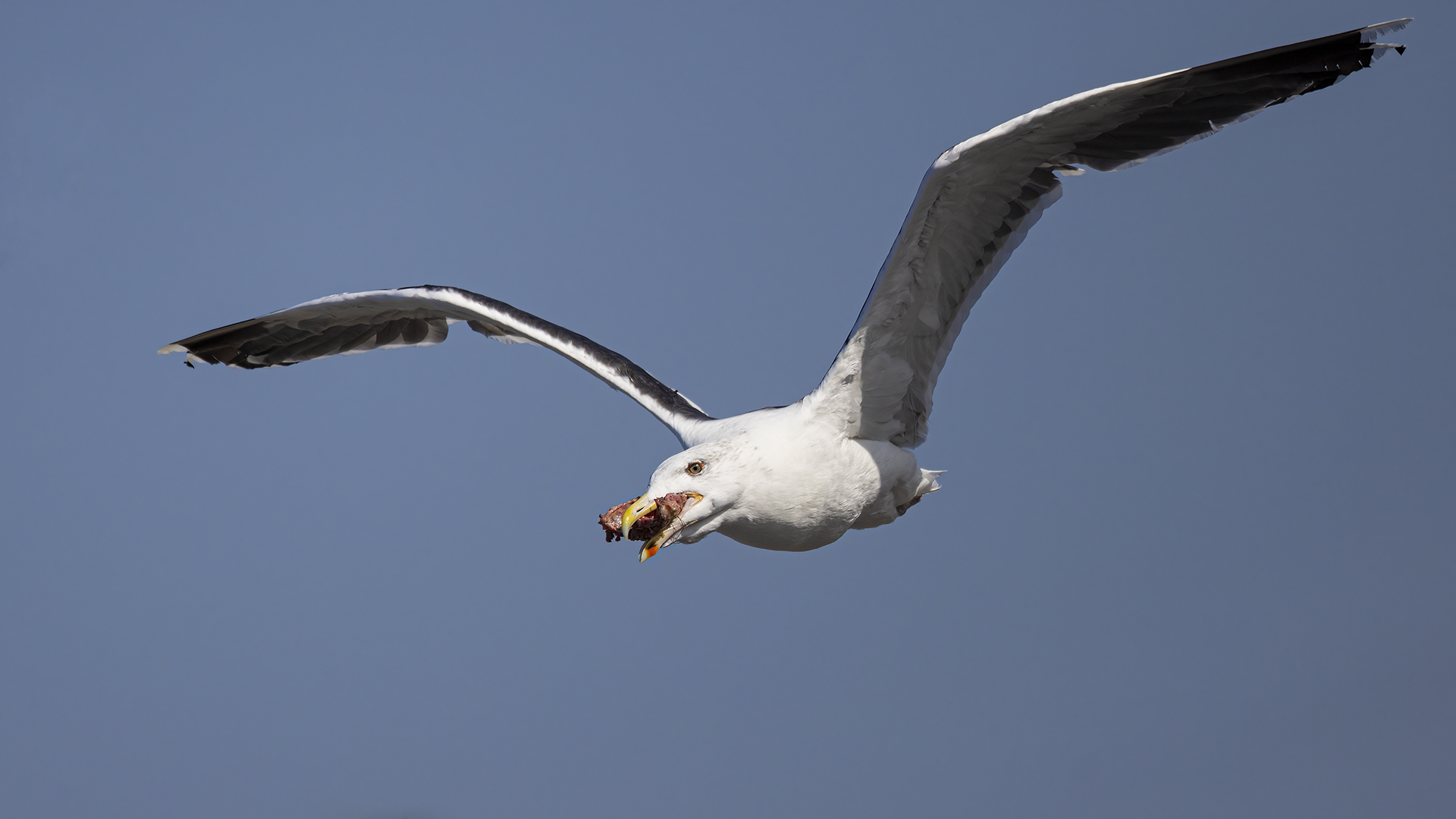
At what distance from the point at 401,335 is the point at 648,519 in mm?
6765

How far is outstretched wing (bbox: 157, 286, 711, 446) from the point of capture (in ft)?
35.2

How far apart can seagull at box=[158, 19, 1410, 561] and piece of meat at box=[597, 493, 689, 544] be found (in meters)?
0.01

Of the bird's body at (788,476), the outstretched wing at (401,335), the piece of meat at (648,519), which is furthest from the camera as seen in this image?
the outstretched wing at (401,335)

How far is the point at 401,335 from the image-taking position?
41.9 feet

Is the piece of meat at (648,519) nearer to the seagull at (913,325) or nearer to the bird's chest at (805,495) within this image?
the seagull at (913,325)

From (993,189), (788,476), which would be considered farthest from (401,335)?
(993,189)

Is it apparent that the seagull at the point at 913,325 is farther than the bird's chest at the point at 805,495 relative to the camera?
No

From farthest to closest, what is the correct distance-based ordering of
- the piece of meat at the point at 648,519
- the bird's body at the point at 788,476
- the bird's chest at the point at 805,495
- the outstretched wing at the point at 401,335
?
the outstretched wing at the point at 401,335 < the bird's chest at the point at 805,495 < the bird's body at the point at 788,476 < the piece of meat at the point at 648,519

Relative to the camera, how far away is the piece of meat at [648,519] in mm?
7027

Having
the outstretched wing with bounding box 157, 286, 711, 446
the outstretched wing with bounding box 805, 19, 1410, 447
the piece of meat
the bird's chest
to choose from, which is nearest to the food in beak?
the piece of meat

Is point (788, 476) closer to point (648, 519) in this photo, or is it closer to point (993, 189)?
point (648, 519)

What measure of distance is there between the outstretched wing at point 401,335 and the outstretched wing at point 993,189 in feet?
5.92

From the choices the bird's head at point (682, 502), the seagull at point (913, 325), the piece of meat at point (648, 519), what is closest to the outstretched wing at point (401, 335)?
the seagull at point (913, 325)

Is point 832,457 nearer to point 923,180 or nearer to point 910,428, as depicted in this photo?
point 910,428
